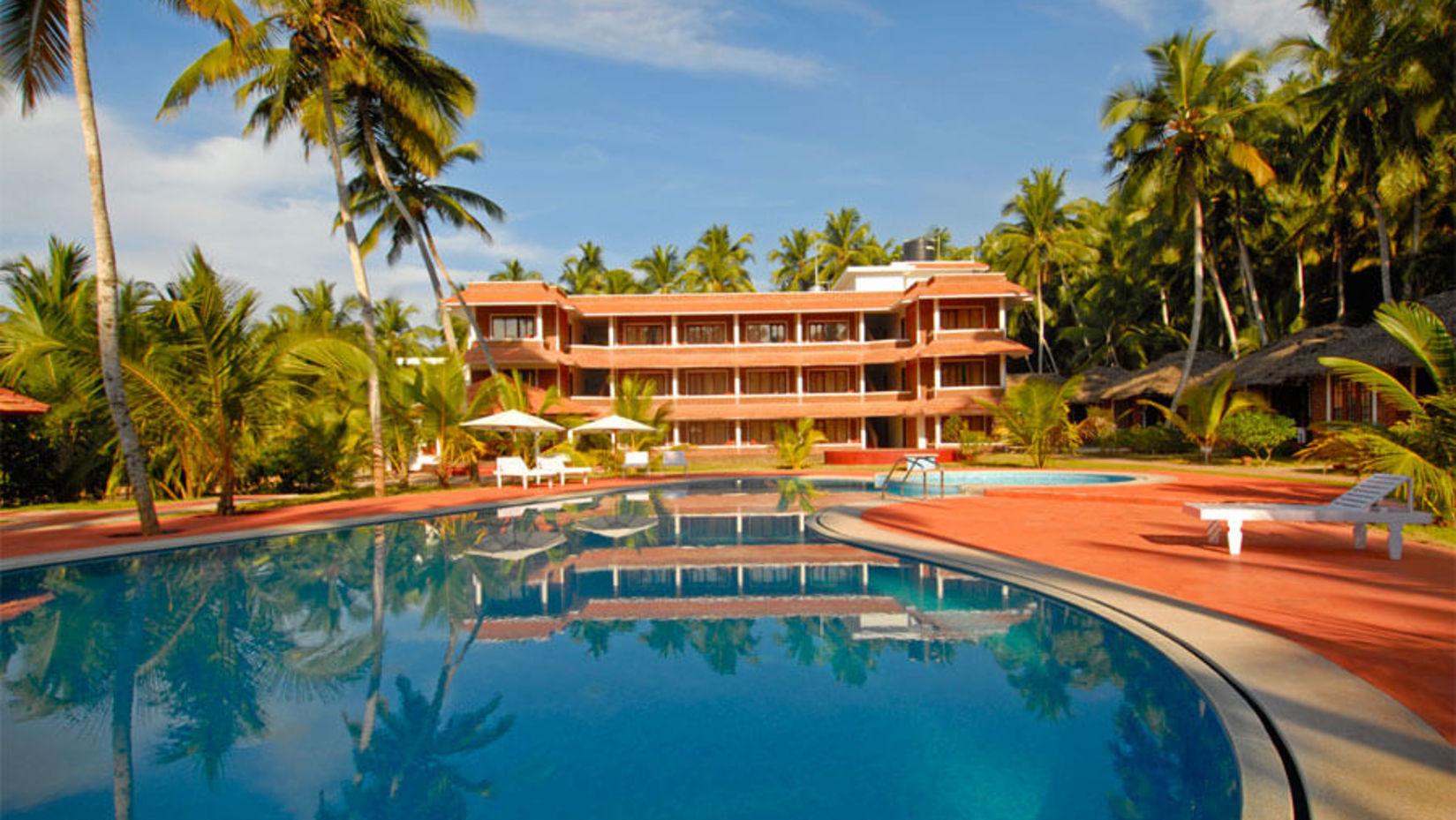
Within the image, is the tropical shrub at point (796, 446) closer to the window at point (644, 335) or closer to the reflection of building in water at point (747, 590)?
the window at point (644, 335)

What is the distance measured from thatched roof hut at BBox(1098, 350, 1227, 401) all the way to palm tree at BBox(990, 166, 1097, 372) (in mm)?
9140

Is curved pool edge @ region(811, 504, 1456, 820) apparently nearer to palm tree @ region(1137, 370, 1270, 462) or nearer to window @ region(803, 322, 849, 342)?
palm tree @ region(1137, 370, 1270, 462)

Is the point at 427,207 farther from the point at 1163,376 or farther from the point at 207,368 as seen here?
the point at 1163,376

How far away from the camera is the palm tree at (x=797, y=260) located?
51656mm

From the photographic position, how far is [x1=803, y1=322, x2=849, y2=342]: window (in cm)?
3694

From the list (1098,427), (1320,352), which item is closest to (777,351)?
(1098,427)

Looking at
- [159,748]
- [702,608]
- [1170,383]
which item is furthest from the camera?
[1170,383]

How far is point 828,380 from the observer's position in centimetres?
3716

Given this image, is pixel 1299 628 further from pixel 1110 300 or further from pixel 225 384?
pixel 1110 300

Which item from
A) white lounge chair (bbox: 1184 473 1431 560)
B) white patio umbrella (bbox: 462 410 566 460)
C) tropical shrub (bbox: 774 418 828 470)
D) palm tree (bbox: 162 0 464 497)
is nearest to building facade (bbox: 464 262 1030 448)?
tropical shrub (bbox: 774 418 828 470)

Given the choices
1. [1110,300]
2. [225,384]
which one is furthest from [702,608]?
[1110,300]

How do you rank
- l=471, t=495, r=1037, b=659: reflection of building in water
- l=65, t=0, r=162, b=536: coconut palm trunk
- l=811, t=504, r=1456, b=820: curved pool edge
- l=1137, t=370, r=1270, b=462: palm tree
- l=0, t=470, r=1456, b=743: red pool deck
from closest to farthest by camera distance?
l=811, t=504, r=1456, b=820: curved pool edge
l=0, t=470, r=1456, b=743: red pool deck
l=471, t=495, r=1037, b=659: reflection of building in water
l=65, t=0, r=162, b=536: coconut palm trunk
l=1137, t=370, r=1270, b=462: palm tree

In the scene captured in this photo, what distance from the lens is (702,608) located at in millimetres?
7883

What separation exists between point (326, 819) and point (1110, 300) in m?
47.0
